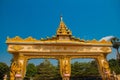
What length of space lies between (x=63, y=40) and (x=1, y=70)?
55.7ft

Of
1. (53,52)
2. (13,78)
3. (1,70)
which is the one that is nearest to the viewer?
(13,78)

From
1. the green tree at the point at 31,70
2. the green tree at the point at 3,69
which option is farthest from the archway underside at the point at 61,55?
the green tree at the point at 3,69

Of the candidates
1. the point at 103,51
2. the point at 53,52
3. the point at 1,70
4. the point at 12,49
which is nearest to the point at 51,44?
the point at 53,52

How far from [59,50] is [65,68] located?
1161 mm

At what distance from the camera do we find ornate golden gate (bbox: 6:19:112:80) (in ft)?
38.6

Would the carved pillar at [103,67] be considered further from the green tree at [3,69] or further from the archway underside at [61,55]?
the green tree at [3,69]

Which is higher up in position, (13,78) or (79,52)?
(79,52)

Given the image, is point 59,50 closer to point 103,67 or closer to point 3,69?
point 103,67

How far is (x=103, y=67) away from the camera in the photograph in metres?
12.5

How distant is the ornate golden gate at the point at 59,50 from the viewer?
11773mm

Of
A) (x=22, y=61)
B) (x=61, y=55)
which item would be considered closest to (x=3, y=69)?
(x=22, y=61)

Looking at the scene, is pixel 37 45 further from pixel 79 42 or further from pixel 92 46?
pixel 92 46

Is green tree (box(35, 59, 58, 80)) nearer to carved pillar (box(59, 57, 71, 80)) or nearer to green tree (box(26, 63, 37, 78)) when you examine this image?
green tree (box(26, 63, 37, 78))

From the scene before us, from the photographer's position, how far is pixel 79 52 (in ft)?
40.4
